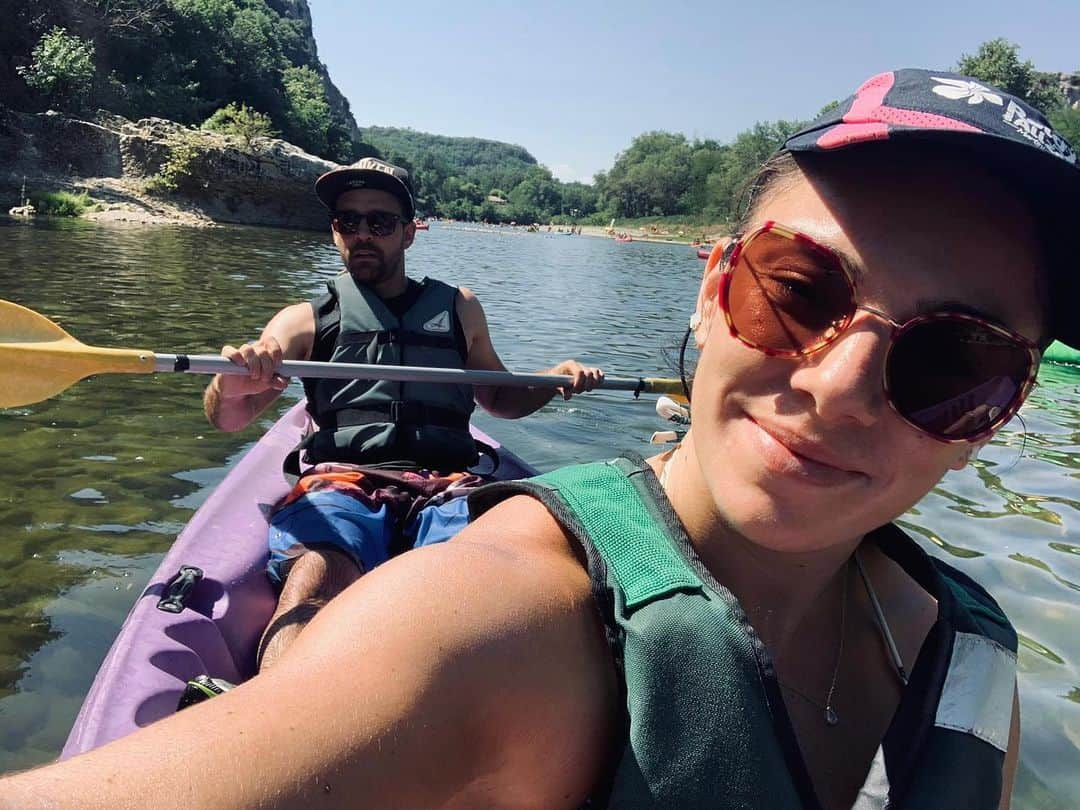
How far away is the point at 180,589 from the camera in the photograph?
93.9 inches

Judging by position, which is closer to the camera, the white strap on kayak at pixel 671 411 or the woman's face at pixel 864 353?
the woman's face at pixel 864 353

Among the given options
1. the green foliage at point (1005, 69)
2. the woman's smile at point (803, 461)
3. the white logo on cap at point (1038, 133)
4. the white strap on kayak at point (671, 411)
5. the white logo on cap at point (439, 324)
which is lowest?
the white strap on kayak at point (671, 411)

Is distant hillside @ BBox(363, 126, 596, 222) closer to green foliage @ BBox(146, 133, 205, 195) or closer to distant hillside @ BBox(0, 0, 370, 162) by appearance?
distant hillside @ BBox(0, 0, 370, 162)

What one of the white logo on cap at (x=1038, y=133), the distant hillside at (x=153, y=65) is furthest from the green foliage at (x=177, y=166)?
the white logo on cap at (x=1038, y=133)

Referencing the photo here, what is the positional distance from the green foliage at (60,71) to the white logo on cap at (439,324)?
2709 centimetres

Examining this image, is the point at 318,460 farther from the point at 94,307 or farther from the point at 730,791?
the point at 94,307

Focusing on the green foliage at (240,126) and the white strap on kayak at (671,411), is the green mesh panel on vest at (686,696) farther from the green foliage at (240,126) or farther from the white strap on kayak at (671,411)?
the green foliage at (240,126)

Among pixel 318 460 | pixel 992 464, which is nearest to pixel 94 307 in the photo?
pixel 318 460

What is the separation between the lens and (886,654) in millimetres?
1359

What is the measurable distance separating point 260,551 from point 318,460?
57 cm

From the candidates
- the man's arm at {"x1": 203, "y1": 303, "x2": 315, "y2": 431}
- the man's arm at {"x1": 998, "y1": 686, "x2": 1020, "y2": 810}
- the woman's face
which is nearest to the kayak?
the man's arm at {"x1": 203, "y1": 303, "x2": 315, "y2": 431}

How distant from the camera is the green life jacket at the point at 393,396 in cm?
331

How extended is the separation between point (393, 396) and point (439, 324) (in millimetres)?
511

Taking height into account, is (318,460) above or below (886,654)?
below
